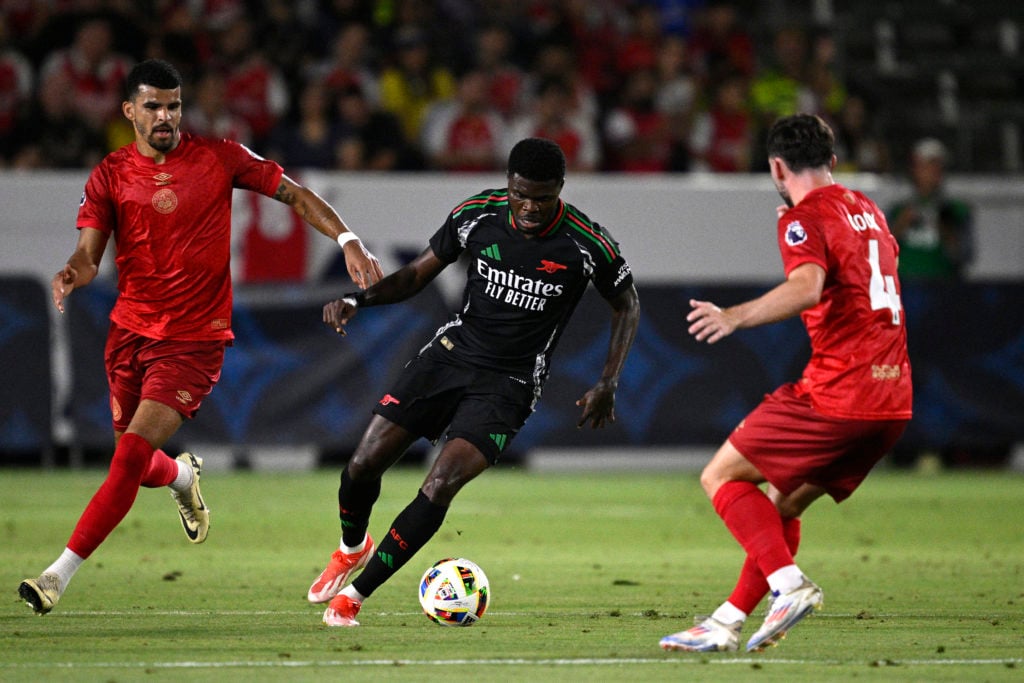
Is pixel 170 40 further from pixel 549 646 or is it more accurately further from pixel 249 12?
pixel 549 646

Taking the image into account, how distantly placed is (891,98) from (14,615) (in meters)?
16.1

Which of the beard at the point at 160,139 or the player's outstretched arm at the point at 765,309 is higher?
the beard at the point at 160,139

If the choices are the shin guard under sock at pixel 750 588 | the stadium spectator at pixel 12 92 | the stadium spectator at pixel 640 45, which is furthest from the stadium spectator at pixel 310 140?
the shin guard under sock at pixel 750 588

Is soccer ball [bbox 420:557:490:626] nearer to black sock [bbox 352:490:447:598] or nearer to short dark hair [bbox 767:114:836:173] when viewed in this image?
black sock [bbox 352:490:447:598]

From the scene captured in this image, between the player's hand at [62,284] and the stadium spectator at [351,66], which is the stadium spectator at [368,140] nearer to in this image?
the stadium spectator at [351,66]

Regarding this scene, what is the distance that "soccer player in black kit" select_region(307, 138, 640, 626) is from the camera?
24.3 feet

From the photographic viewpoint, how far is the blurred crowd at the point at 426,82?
636 inches

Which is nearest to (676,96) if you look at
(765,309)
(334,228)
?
(334,228)

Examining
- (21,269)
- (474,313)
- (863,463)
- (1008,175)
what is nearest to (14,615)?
(474,313)

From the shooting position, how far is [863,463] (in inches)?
260


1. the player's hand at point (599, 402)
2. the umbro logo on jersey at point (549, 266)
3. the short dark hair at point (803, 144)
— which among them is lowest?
the player's hand at point (599, 402)

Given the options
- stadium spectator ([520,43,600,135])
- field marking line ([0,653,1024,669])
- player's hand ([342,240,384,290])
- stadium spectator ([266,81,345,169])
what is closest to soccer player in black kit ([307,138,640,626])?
player's hand ([342,240,384,290])

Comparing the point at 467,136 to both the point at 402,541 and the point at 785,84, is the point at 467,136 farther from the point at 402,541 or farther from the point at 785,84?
the point at 402,541

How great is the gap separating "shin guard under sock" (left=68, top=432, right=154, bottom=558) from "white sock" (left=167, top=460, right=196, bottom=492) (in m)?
1.07
